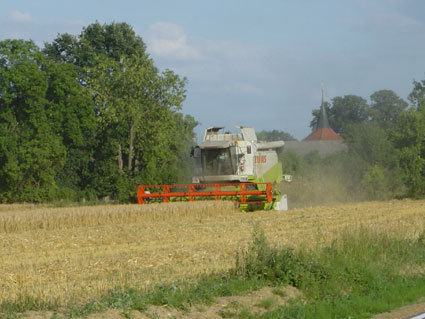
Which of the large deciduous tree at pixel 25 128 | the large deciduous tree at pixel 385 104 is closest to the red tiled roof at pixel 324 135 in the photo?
the large deciduous tree at pixel 385 104

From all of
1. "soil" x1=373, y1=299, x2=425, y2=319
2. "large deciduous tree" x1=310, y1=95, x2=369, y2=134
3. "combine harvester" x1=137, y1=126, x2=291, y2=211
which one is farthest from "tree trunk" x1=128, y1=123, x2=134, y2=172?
"large deciduous tree" x1=310, y1=95, x2=369, y2=134

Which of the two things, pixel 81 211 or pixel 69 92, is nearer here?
pixel 81 211

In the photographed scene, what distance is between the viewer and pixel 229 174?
86.8 feet

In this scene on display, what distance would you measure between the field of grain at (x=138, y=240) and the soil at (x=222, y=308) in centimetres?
77

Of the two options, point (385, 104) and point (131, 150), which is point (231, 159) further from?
point (385, 104)

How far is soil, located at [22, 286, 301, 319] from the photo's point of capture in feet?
25.3

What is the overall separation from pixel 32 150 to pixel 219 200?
598 inches

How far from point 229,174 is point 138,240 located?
10612mm

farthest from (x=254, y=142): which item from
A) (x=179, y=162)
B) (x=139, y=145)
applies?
(x=139, y=145)

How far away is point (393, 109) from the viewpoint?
357ft

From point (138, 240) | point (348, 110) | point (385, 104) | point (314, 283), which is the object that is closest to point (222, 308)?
point (314, 283)

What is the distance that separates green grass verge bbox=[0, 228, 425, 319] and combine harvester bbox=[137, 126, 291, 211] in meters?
12.5

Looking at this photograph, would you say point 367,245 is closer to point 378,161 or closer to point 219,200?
point 219,200

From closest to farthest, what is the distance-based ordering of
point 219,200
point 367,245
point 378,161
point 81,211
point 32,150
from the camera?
point 367,245 → point 81,211 → point 219,200 → point 32,150 → point 378,161
